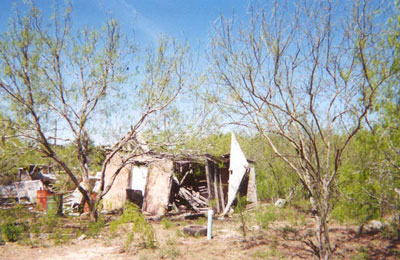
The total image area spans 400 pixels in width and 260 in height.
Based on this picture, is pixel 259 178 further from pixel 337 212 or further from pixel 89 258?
pixel 89 258

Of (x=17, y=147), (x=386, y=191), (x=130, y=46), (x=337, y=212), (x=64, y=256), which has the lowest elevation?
(x=64, y=256)

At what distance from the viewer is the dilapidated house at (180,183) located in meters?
10.9

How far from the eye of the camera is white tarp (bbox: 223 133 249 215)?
10.9 meters

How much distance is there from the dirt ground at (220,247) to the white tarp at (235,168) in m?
2.81

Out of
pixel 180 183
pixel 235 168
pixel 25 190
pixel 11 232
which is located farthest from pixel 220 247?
pixel 25 190

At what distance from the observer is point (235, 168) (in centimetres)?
1127

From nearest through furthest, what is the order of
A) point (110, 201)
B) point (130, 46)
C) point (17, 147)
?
point (17, 147) < point (130, 46) < point (110, 201)

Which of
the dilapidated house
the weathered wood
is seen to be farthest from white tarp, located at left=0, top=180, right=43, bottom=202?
the weathered wood

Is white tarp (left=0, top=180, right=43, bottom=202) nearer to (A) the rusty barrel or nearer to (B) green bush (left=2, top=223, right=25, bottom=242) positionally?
(A) the rusty barrel

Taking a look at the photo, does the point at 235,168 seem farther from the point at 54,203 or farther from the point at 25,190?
the point at 25,190

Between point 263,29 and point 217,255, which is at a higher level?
point 263,29

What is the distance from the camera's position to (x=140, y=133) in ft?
30.3

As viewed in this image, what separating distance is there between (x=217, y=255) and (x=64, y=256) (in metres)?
3.33

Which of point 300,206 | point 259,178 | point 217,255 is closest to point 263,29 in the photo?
point 217,255
